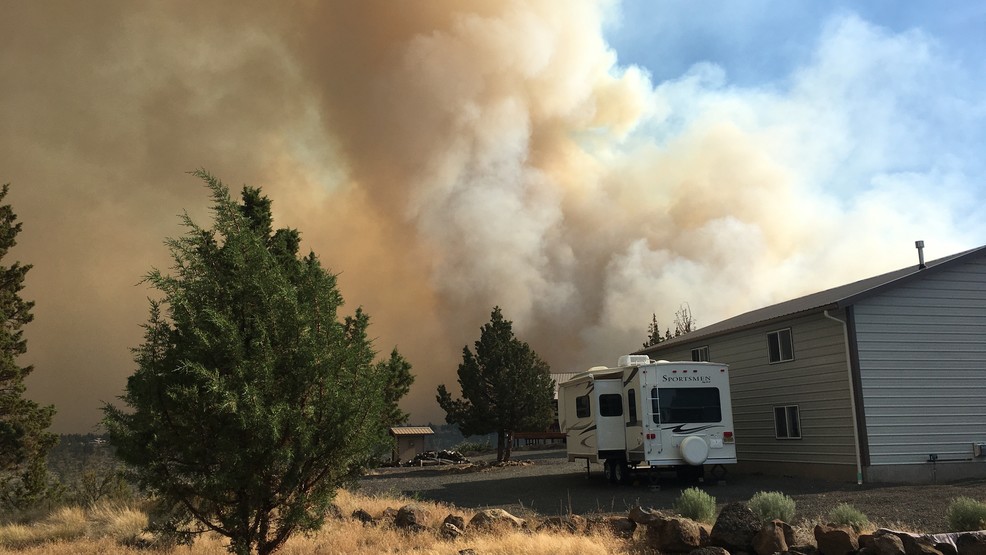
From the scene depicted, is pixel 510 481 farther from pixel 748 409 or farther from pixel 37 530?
pixel 37 530

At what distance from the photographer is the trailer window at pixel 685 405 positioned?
18.9m

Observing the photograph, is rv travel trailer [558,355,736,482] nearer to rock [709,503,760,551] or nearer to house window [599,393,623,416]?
house window [599,393,623,416]

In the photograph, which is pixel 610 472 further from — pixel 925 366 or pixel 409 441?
pixel 409 441

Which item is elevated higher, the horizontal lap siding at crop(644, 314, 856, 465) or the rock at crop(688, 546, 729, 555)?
the horizontal lap siding at crop(644, 314, 856, 465)

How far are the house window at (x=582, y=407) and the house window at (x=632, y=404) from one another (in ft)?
4.36

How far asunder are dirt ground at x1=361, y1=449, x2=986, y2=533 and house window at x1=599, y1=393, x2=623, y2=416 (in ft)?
6.39

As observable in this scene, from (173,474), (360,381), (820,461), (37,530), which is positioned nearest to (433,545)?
(360,381)

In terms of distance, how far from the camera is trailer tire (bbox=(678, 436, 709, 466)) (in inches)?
725

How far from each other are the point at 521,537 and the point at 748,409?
48.3 ft

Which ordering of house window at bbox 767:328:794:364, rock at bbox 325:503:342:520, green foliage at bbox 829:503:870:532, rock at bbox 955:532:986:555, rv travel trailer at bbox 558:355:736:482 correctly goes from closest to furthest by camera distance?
1. rock at bbox 955:532:986:555
2. green foliage at bbox 829:503:870:532
3. rock at bbox 325:503:342:520
4. rv travel trailer at bbox 558:355:736:482
5. house window at bbox 767:328:794:364

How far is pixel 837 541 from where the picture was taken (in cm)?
833

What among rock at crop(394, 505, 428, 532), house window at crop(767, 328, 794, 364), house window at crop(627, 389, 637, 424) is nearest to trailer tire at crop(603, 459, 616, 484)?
house window at crop(627, 389, 637, 424)

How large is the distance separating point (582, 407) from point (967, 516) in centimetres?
1180

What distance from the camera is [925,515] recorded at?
12648 mm
